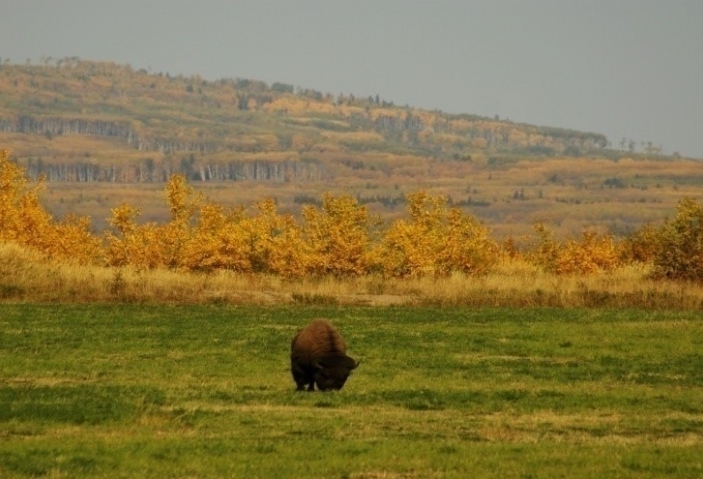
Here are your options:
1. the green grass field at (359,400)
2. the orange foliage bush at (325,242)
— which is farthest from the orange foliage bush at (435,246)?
the green grass field at (359,400)

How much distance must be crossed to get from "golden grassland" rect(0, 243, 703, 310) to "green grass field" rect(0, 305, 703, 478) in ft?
24.2

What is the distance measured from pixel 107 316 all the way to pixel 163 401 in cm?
1928

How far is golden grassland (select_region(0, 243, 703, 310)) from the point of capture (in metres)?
51.1

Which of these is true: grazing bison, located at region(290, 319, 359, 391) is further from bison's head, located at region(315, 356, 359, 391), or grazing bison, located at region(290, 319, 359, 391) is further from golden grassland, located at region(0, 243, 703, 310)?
golden grassland, located at region(0, 243, 703, 310)

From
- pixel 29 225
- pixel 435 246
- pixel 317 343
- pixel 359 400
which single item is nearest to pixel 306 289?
pixel 435 246

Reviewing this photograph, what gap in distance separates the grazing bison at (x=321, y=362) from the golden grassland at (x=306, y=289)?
2388cm

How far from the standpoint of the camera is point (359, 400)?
83.1ft

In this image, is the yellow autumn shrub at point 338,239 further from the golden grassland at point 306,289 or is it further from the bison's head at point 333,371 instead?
the bison's head at point 333,371

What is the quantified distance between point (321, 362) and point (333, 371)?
293 millimetres

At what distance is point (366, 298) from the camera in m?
53.2

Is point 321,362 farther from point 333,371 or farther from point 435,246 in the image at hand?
point 435,246

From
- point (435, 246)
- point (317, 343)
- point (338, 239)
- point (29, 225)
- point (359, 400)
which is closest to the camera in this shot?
point (359, 400)

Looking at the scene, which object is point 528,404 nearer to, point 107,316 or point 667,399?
point 667,399

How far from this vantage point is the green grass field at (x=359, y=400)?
18.5 metres
